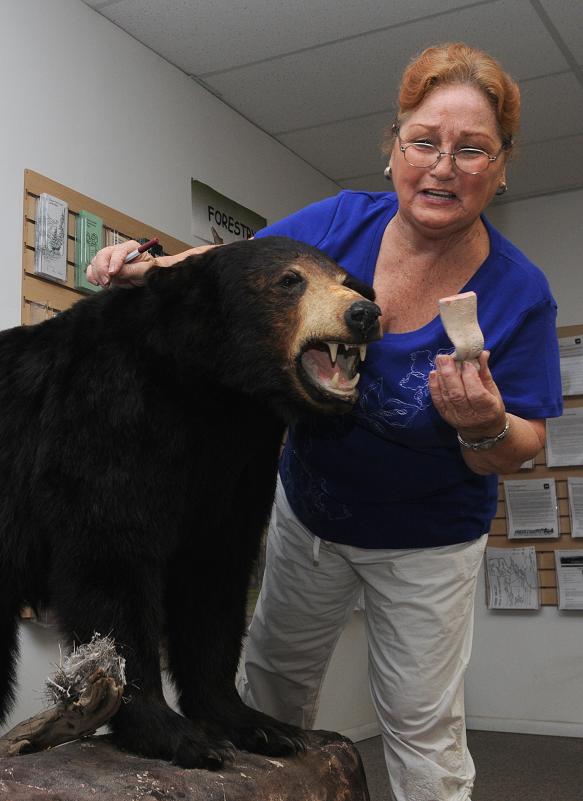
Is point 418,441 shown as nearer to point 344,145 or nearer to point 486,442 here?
point 486,442

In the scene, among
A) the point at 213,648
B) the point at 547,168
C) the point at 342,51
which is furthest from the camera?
the point at 547,168

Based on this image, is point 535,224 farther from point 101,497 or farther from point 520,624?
point 101,497

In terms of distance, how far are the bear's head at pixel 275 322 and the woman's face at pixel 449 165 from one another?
0.22 m

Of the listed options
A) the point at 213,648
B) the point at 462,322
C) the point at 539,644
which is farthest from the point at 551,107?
the point at 213,648

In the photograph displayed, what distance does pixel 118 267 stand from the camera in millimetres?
1524

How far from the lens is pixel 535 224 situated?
527cm

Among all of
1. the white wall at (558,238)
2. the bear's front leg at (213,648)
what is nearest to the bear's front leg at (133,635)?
the bear's front leg at (213,648)

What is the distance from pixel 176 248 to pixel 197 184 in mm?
339

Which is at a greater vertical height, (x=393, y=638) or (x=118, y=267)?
(x=118, y=267)

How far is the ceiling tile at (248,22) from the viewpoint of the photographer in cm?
344

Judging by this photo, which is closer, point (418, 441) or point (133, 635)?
point (133, 635)

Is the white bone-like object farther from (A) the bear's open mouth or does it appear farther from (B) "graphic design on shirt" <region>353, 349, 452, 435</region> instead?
(B) "graphic design on shirt" <region>353, 349, 452, 435</region>

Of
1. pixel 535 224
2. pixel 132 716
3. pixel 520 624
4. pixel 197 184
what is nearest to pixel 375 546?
pixel 132 716

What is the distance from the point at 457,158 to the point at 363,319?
1.44ft
